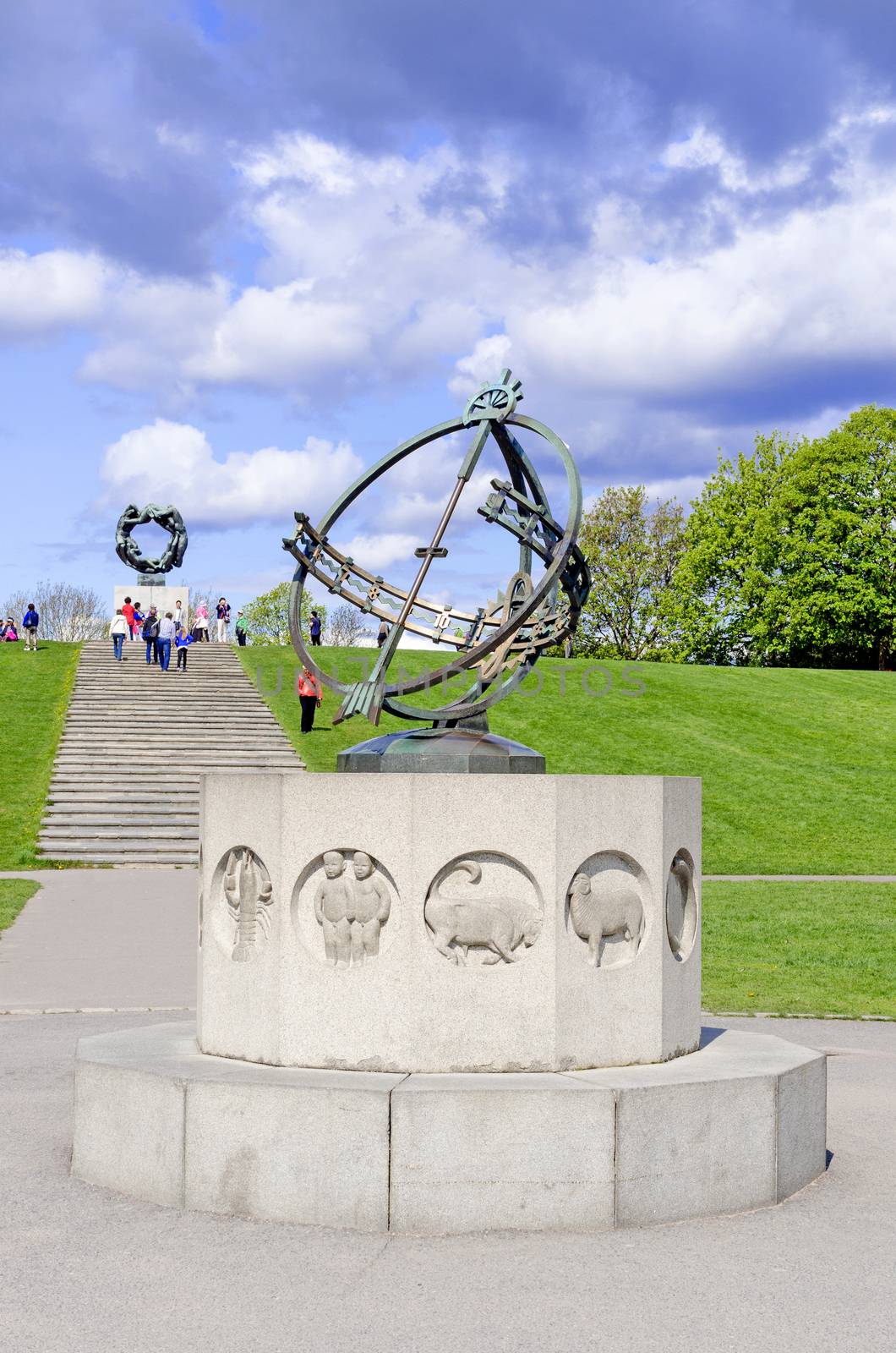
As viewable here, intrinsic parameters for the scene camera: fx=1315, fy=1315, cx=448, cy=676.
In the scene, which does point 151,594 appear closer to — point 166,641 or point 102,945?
point 166,641

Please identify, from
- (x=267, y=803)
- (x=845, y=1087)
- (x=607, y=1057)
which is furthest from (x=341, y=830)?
(x=845, y=1087)

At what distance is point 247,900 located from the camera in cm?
712

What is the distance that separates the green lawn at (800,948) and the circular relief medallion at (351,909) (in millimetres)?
4987

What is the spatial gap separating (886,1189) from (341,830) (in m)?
3.28

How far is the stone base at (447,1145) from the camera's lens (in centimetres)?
598

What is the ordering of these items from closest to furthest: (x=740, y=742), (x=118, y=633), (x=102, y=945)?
(x=102, y=945) < (x=740, y=742) < (x=118, y=633)

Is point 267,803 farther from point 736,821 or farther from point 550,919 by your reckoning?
point 736,821

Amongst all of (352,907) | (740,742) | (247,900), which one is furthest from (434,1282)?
(740,742)

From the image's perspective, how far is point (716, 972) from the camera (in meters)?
12.7

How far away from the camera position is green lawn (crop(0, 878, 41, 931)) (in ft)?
51.2

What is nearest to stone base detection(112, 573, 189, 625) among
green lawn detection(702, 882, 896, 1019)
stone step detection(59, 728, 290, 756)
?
stone step detection(59, 728, 290, 756)

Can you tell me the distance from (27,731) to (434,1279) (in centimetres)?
2567

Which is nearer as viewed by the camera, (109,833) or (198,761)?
(109,833)

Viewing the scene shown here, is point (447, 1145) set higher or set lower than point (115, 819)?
lower
